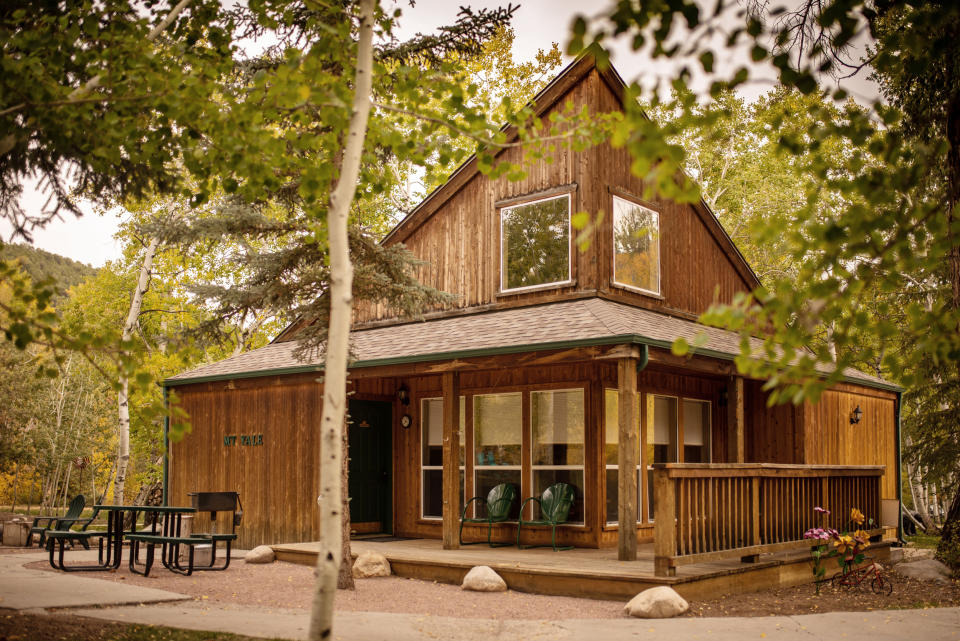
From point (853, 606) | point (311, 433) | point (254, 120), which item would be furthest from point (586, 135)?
point (311, 433)

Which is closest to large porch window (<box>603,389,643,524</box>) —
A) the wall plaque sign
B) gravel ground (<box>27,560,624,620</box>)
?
gravel ground (<box>27,560,624,620</box>)

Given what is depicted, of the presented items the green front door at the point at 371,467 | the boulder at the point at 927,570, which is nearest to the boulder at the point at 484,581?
the green front door at the point at 371,467

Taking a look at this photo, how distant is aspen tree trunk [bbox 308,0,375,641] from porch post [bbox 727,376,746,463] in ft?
25.0

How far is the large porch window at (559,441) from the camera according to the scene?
38.1ft

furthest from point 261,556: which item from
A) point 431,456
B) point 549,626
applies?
point 549,626

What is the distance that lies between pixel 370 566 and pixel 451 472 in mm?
1578

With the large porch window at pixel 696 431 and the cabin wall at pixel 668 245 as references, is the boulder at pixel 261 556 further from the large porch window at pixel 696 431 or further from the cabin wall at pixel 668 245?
the large porch window at pixel 696 431

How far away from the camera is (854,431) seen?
1423 cm

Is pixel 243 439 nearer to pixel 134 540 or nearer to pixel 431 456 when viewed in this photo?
pixel 431 456

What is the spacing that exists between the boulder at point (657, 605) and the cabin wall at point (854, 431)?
18.0 ft

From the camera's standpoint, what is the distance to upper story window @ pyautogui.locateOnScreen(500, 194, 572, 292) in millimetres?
12492

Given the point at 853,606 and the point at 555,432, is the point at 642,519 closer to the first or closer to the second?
the point at 555,432

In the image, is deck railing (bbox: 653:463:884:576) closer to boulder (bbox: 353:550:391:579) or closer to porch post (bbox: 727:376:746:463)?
porch post (bbox: 727:376:746:463)

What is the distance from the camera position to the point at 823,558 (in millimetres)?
10523
